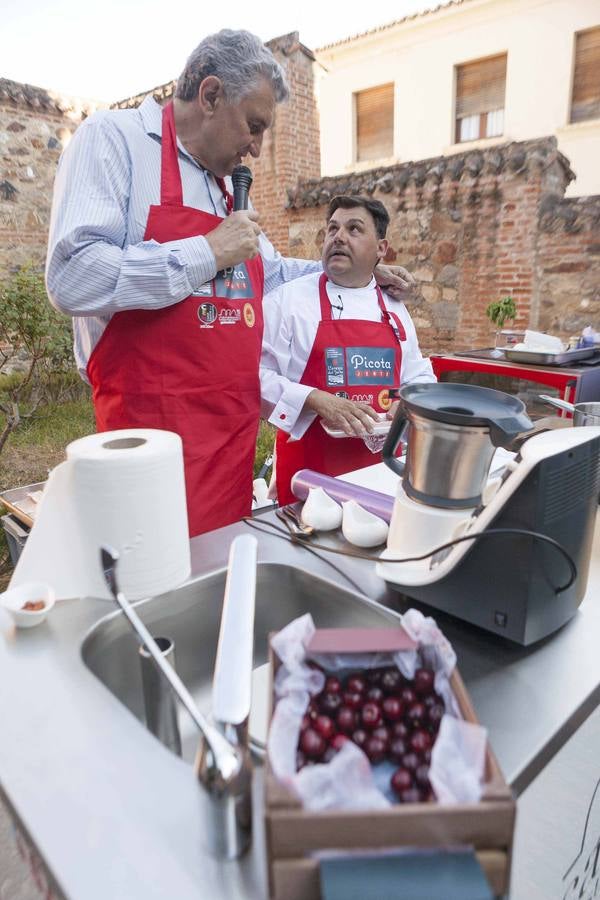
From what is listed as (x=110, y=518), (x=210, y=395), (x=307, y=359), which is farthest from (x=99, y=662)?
(x=307, y=359)

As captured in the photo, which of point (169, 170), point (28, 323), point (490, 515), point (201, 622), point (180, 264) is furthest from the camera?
point (28, 323)

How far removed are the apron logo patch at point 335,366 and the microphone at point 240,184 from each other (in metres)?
0.66

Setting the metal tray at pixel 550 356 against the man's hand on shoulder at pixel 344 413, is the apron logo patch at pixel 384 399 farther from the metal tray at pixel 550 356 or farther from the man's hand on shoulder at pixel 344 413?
the metal tray at pixel 550 356

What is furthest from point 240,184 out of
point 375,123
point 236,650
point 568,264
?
point 375,123

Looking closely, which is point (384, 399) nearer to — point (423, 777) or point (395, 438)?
point (395, 438)

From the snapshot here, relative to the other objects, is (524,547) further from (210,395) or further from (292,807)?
(210,395)

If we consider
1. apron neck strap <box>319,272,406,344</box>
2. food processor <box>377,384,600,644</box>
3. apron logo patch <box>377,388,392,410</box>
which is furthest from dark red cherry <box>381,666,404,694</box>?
apron neck strap <box>319,272,406,344</box>

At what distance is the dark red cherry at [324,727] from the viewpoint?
0.58m

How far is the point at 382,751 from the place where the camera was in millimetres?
592

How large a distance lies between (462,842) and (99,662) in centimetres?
63

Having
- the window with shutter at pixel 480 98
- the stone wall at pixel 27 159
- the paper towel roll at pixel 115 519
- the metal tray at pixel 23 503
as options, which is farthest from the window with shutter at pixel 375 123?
the paper towel roll at pixel 115 519

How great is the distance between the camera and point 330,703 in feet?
2.06

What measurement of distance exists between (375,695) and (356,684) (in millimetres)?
24

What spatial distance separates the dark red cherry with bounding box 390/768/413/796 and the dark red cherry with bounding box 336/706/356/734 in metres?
0.07
